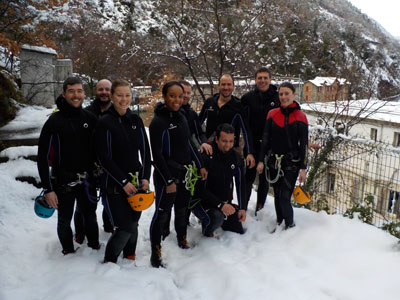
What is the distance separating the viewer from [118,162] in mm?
2947

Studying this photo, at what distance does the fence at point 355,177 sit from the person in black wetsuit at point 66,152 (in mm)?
3387

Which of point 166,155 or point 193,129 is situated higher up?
point 193,129

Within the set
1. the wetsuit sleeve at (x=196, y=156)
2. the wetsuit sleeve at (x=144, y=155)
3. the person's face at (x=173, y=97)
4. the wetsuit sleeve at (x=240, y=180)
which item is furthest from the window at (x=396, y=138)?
the wetsuit sleeve at (x=144, y=155)

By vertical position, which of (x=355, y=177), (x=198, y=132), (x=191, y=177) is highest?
(x=198, y=132)

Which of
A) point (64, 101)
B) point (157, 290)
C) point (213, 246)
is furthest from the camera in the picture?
point (213, 246)

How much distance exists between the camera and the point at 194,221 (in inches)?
179

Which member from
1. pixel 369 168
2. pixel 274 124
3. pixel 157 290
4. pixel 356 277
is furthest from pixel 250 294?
pixel 369 168

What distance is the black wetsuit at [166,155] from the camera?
3.21 meters

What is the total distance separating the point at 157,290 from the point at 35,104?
7111mm

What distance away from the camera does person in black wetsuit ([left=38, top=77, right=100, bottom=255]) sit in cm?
288

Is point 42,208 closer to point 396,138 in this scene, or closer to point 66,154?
point 66,154

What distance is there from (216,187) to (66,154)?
1.74 metres

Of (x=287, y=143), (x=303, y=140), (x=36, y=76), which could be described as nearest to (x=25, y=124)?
(x=36, y=76)

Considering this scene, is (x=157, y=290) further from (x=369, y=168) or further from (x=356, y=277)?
(x=369, y=168)
